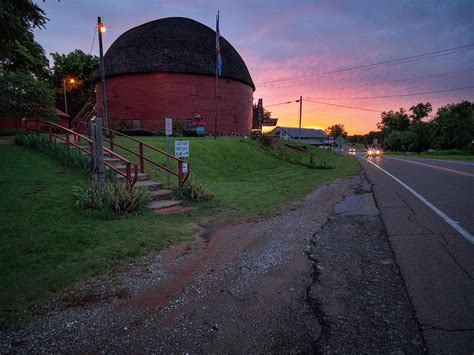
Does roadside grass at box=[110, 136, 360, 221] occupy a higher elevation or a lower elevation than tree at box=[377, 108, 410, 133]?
lower

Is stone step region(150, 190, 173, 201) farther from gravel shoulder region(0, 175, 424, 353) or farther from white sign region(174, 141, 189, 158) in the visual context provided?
gravel shoulder region(0, 175, 424, 353)

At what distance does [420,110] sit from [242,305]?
433ft

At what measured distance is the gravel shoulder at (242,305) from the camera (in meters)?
2.75

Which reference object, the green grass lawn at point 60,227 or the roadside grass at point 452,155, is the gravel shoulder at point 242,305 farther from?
the roadside grass at point 452,155

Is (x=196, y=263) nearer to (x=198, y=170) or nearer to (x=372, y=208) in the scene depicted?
(x=372, y=208)

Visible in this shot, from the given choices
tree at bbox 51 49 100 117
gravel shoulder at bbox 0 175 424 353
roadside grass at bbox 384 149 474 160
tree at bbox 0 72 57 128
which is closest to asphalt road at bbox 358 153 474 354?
gravel shoulder at bbox 0 175 424 353

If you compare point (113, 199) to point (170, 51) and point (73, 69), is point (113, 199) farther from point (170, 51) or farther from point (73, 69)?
point (73, 69)

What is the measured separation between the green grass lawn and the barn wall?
60.0ft

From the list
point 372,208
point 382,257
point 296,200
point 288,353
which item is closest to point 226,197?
point 296,200

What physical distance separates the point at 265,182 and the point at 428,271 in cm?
967

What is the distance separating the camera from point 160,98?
28.0 m

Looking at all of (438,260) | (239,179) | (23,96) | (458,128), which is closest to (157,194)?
(239,179)

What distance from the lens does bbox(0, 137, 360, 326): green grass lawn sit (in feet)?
13.1

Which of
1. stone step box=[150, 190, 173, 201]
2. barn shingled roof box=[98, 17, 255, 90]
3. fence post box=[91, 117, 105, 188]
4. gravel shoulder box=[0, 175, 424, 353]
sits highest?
barn shingled roof box=[98, 17, 255, 90]
